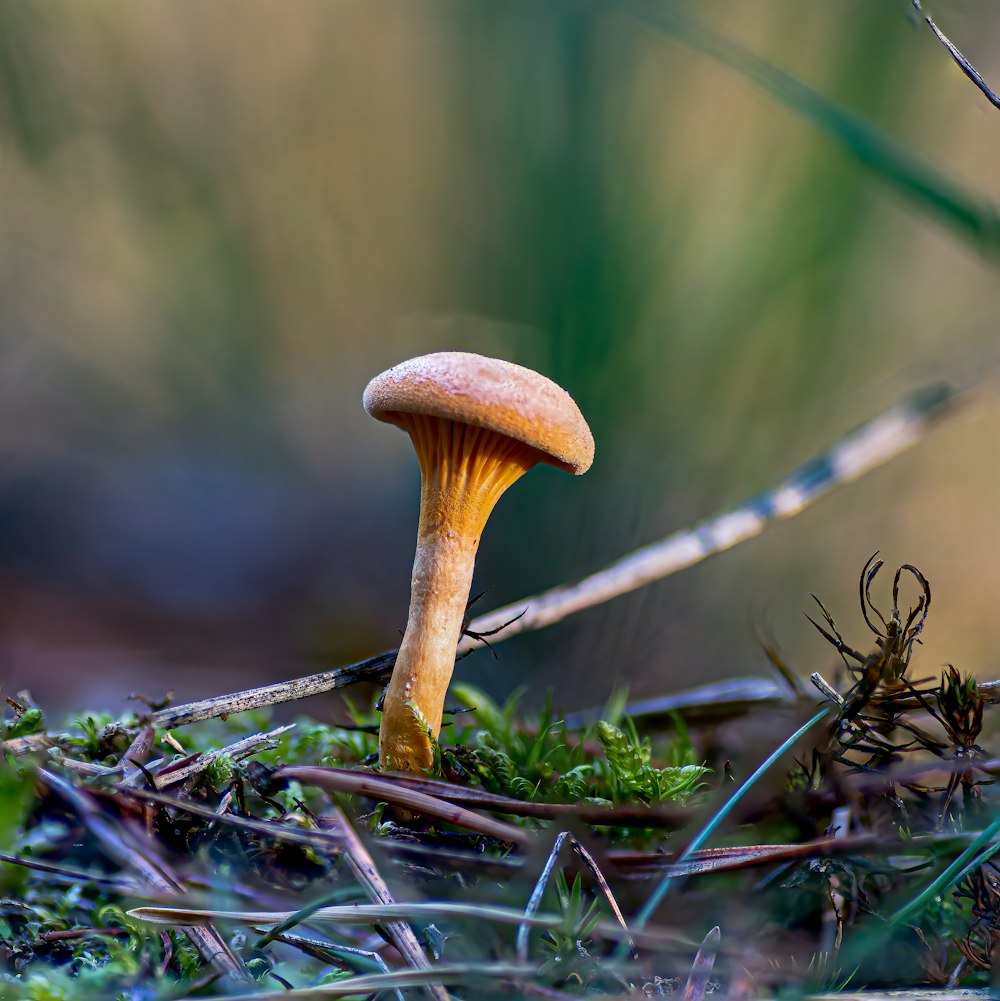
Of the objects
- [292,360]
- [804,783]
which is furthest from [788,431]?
[292,360]

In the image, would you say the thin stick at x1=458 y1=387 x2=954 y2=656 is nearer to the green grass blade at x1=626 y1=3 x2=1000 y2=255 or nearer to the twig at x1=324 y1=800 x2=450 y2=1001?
the twig at x1=324 y1=800 x2=450 y2=1001

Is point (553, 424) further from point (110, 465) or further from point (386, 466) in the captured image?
point (110, 465)

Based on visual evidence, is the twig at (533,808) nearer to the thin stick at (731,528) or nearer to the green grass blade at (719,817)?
the green grass blade at (719,817)

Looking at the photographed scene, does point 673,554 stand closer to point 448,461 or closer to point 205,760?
point 448,461

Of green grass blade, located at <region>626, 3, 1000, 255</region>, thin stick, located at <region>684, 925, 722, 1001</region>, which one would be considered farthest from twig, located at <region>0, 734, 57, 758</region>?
green grass blade, located at <region>626, 3, 1000, 255</region>


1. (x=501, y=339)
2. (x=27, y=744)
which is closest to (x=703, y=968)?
(x=27, y=744)

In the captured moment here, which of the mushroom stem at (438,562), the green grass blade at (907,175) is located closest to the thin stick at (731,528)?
the mushroom stem at (438,562)
